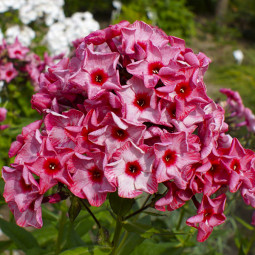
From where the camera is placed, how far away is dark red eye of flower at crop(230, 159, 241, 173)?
43.8 inches

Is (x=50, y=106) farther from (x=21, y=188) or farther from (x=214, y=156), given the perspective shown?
(x=214, y=156)

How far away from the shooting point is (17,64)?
7.91 ft

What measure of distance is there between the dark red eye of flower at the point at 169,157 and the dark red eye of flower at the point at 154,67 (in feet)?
0.74

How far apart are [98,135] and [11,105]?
1.76 metres

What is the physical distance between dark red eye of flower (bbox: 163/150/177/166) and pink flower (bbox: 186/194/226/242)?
183 mm

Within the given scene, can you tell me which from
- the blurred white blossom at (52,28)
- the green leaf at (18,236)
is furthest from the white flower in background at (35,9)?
the green leaf at (18,236)

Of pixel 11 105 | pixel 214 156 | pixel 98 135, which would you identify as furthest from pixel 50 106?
pixel 11 105

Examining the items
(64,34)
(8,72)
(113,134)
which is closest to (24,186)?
(113,134)

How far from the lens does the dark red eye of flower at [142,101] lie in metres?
1.05

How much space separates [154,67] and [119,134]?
0.70ft

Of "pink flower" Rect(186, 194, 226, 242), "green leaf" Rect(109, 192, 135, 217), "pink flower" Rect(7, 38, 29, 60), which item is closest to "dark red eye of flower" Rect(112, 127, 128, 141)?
"green leaf" Rect(109, 192, 135, 217)

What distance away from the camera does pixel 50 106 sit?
1146mm

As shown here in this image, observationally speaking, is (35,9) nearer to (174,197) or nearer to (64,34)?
(64,34)

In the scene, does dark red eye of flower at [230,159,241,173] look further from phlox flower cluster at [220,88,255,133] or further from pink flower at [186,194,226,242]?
phlox flower cluster at [220,88,255,133]
